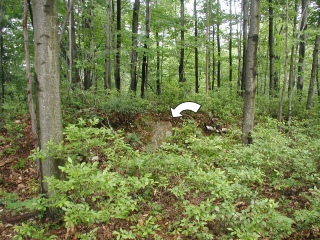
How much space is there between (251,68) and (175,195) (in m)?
3.65

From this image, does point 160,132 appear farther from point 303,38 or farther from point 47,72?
point 303,38

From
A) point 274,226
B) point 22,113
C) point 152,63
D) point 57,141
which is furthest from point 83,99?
point 152,63

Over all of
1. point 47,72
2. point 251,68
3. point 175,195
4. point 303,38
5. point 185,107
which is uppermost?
point 303,38

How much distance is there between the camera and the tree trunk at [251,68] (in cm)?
512

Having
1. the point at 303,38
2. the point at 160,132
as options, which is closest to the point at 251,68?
the point at 160,132

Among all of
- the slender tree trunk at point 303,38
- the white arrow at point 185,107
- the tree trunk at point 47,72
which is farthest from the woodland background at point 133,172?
the slender tree trunk at point 303,38

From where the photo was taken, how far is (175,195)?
10.7 ft

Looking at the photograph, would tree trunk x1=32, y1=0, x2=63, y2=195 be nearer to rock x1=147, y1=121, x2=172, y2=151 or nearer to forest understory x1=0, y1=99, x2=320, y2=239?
forest understory x1=0, y1=99, x2=320, y2=239

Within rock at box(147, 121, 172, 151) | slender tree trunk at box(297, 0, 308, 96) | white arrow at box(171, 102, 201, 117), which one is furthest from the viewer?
slender tree trunk at box(297, 0, 308, 96)

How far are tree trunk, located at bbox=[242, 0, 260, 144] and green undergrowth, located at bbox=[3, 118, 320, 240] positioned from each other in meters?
0.73

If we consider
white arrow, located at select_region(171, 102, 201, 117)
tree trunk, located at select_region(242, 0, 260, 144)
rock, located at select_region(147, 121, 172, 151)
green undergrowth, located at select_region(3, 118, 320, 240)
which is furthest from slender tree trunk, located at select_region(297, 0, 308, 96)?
green undergrowth, located at select_region(3, 118, 320, 240)

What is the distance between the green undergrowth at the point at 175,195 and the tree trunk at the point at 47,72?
0.89ft

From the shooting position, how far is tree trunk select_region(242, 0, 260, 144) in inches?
202

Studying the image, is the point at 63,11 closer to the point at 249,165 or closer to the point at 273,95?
the point at 249,165
